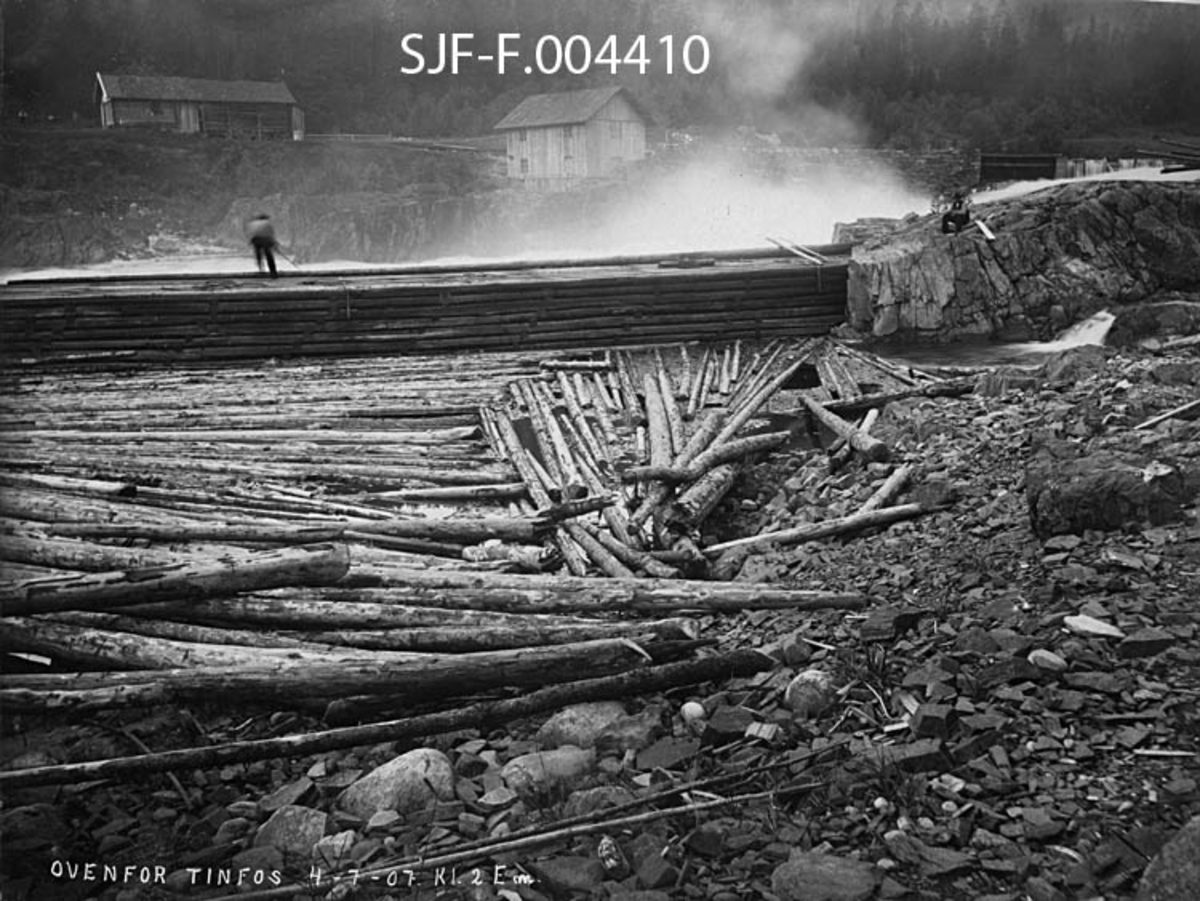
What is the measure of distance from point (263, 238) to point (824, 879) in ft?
35.3

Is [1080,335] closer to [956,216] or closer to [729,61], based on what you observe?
[956,216]

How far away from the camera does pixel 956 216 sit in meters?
9.98

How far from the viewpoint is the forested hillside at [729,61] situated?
5750mm

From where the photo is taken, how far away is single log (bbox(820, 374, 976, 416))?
26.8 feet

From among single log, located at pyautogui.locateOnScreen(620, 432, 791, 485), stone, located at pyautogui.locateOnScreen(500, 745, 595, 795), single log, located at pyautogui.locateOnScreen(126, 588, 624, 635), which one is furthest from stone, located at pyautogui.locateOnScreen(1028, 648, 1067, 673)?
single log, located at pyautogui.locateOnScreen(620, 432, 791, 485)

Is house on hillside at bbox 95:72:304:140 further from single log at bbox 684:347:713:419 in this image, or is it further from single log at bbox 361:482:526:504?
single log at bbox 684:347:713:419

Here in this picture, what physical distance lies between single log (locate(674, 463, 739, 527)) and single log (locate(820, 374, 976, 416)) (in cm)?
182

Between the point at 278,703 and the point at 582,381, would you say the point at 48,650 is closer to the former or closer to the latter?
the point at 278,703

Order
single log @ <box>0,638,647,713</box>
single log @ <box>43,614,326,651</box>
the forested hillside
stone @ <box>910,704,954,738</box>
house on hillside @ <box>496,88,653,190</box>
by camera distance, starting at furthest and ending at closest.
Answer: house on hillside @ <box>496,88,653,190</box>
the forested hillside
single log @ <box>43,614,326,651</box>
single log @ <box>0,638,647,713</box>
stone @ <box>910,704,954,738</box>

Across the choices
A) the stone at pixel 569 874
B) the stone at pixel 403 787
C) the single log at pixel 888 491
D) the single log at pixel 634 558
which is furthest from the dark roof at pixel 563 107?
the stone at pixel 569 874

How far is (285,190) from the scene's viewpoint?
1086 centimetres

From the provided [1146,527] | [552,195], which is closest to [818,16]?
[552,195]

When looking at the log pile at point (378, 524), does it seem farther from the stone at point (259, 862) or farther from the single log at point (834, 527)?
the stone at point (259, 862)

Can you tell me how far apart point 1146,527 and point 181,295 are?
32.5 ft
